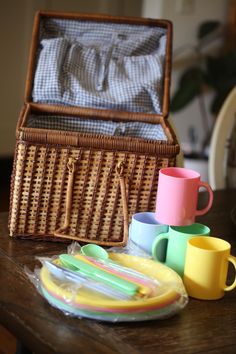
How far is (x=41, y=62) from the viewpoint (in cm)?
162

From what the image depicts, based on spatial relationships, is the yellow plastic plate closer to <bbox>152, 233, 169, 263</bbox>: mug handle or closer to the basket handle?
<bbox>152, 233, 169, 263</bbox>: mug handle

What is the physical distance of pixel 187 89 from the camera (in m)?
3.28

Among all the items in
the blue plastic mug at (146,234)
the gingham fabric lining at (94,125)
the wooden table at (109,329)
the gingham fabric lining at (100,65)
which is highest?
the gingham fabric lining at (100,65)

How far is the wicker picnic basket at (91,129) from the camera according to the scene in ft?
4.38

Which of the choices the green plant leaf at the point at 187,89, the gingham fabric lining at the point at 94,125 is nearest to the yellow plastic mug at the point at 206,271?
the gingham fabric lining at the point at 94,125

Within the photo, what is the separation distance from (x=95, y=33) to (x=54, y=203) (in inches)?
21.9

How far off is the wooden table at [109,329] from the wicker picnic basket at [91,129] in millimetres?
228

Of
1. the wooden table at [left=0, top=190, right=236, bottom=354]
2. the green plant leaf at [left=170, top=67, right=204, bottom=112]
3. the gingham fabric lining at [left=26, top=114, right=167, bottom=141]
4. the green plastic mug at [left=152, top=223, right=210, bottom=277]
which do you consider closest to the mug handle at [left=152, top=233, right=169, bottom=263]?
the green plastic mug at [left=152, top=223, right=210, bottom=277]

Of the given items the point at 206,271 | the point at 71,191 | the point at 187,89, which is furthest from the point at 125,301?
the point at 187,89

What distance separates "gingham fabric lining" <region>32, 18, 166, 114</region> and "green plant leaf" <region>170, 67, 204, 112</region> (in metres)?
1.53

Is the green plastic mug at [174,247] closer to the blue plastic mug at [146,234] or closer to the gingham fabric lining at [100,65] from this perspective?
the blue plastic mug at [146,234]

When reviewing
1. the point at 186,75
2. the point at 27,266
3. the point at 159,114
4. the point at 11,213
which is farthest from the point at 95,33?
the point at 186,75

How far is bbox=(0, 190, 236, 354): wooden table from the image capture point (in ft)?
3.05

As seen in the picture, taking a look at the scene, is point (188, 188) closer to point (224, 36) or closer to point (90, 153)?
point (90, 153)
